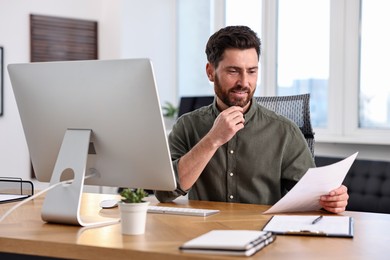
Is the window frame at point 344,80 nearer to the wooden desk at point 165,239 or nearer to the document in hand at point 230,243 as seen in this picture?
the wooden desk at point 165,239

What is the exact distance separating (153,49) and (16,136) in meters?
1.42

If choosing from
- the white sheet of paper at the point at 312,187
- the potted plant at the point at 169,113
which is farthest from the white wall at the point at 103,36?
the white sheet of paper at the point at 312,187

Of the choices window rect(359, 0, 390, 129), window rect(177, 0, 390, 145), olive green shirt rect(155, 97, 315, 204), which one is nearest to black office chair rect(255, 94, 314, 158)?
olive green shirt rect(155, 97, 315, 204)

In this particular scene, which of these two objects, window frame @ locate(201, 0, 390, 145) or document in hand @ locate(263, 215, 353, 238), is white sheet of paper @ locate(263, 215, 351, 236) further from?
window frame @ locate(201, 0, 390, 145)

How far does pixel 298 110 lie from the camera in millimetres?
2598

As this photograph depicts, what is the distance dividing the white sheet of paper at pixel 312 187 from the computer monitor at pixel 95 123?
37 cm

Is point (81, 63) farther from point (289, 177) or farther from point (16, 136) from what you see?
point (16, 136)

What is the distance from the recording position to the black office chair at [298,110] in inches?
101

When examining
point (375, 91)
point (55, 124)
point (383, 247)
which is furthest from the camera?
point (375, 91)

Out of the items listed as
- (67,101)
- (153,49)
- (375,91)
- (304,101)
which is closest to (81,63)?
(67,101)

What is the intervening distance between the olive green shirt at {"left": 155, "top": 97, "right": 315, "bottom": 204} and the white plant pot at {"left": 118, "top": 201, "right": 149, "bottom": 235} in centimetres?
74

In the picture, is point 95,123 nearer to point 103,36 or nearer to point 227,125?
point 227,125

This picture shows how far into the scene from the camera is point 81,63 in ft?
5.93

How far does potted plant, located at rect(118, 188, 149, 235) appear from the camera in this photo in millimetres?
1652
